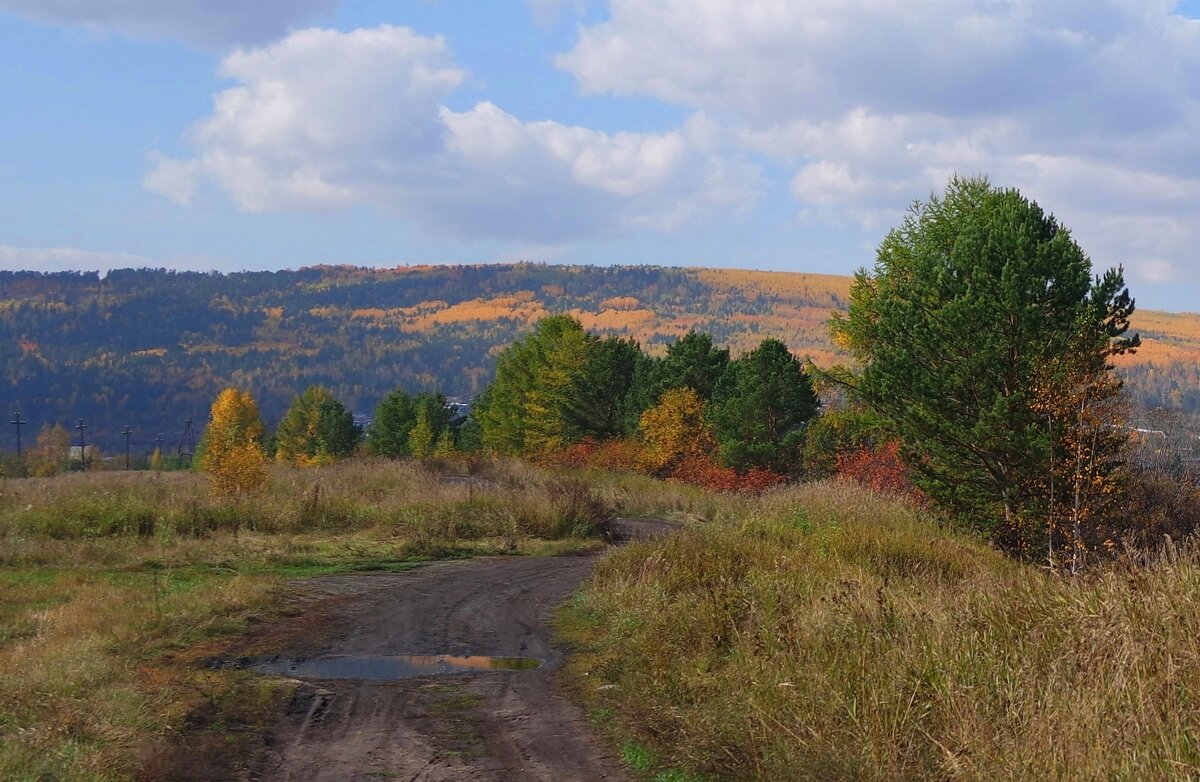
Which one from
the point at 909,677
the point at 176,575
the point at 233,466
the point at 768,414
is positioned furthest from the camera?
the point at 768,414

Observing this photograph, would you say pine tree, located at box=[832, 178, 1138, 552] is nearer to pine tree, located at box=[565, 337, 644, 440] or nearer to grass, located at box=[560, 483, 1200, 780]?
grass, located at box=[560, 483, 1200, 780]

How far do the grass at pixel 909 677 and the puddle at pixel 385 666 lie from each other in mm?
934

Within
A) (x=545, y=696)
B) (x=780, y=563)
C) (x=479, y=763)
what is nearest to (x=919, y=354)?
(x=780, y=563)

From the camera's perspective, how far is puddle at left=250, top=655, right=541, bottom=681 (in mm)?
10688

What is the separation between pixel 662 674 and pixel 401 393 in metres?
118

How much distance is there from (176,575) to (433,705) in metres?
9.31

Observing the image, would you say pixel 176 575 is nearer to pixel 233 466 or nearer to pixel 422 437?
pixel 233 466

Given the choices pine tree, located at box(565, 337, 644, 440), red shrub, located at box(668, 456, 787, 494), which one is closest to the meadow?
red shrub, located at box(668, 456, 787, 494)

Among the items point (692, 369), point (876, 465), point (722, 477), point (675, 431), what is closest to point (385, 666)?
point (876, 465)

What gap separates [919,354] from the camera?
28.1 metres

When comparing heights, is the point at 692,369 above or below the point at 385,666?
below

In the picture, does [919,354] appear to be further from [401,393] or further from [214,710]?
[401,393]

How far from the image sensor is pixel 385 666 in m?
11.2

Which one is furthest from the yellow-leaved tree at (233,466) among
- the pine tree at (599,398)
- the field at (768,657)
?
the pine tree at (599,398)
